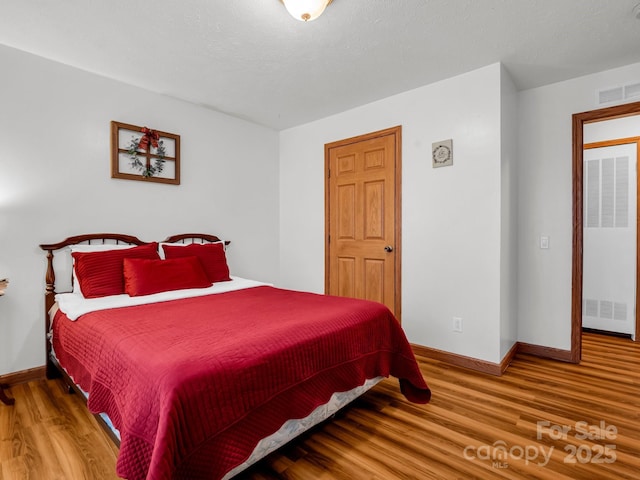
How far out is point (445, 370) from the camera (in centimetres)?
279

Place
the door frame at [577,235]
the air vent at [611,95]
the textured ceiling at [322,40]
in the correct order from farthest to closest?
the door frame at [577,235] → the air vent at [611,95] → the textured ceiling at [322,40]

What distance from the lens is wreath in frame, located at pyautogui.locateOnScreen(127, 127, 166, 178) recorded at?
3.10 m

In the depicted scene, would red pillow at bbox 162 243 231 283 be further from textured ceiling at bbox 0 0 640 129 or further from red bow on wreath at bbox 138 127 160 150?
textured ceiling at bbox 0 0 640 129

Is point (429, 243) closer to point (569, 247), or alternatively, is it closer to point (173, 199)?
point (569, 247)

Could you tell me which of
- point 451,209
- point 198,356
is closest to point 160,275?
point 198,356

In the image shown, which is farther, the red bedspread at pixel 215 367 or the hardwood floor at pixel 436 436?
the hardwood floor at pixel 436 436

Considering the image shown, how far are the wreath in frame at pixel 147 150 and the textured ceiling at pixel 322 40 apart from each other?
44 centimetres

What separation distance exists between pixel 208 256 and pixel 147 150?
115 centimetres

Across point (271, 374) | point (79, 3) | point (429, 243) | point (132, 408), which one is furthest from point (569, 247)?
point (79, 3)

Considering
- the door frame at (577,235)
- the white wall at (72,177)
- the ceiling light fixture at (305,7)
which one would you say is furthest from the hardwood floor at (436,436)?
the ceiling light fixture at (305,7)

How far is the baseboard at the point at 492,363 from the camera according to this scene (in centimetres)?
272

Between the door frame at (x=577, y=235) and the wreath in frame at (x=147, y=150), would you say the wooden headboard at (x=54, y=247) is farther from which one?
the door frame at (x=577, y=235)

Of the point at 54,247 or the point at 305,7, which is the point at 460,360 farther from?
the point at 54,247

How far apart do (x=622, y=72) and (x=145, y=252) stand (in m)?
4.19
